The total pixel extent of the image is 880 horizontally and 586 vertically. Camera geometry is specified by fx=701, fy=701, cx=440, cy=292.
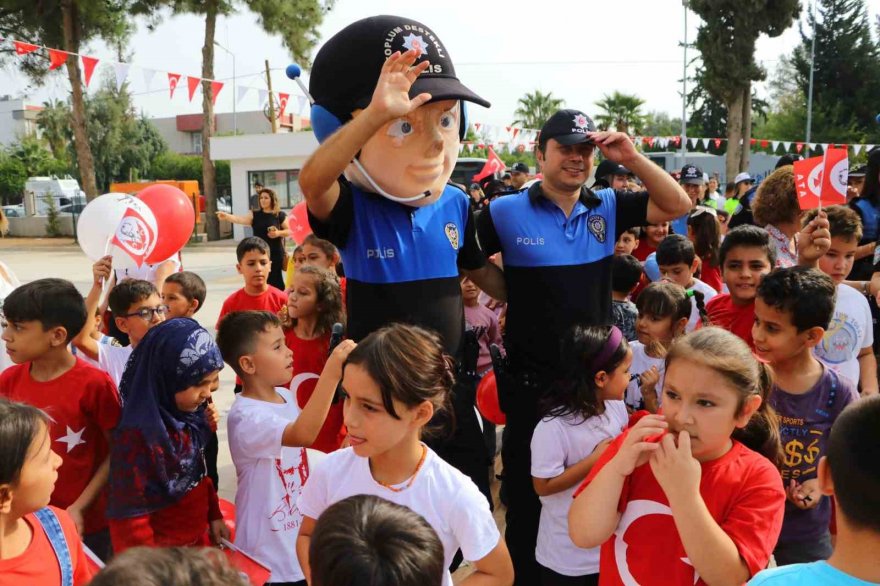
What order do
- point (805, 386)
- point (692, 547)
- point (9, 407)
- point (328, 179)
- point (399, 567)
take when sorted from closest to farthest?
1. point (399, 567)
2. point (692, 547)
3. point (9, 407)
4. point (328, 179)
5. point (805, 386)

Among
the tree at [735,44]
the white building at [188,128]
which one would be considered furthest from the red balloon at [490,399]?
the white building at [188,128]

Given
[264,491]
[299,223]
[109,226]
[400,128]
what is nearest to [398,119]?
[400,128]

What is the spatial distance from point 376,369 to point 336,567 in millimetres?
712

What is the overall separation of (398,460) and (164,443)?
0.82m

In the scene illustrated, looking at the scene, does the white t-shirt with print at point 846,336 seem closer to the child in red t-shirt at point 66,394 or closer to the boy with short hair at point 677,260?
the boy with short hair at point 677,260

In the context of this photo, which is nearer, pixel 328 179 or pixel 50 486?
pixel 50 486

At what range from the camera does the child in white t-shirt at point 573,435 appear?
2.26 meters

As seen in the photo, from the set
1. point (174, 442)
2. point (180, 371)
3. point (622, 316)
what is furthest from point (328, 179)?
point (622, 316)

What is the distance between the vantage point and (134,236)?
431cm

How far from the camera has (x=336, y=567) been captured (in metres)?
1.05

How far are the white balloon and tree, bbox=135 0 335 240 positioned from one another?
1681 cm

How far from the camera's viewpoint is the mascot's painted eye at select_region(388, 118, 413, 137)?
90.6 inches

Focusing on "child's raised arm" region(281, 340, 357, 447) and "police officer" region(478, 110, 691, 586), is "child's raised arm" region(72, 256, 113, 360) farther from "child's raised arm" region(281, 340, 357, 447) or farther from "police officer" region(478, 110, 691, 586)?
"police officer" region(478, 110, 691, 586)

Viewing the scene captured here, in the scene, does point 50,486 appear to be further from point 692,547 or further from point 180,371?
point 692,547
